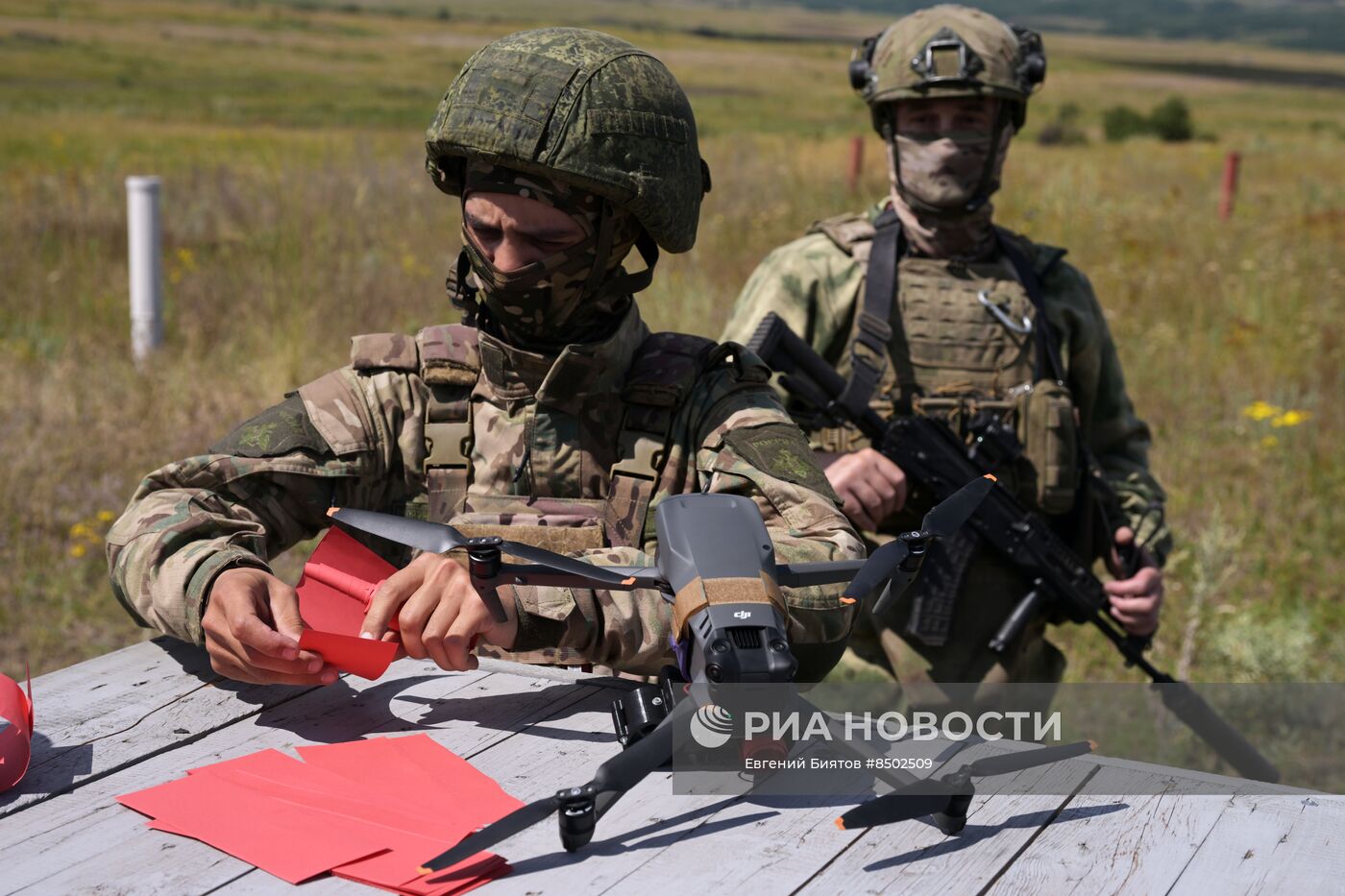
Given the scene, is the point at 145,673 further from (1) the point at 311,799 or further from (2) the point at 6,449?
(2) the point at 6,449

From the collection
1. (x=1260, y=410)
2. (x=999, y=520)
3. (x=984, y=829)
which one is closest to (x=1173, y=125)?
(x=1260, y=410)

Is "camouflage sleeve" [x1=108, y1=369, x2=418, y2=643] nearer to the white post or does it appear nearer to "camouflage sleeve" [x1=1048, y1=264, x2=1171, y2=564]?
"camouflage sleeve" [x1=1048, y1=264, x2=1171, y2=564]

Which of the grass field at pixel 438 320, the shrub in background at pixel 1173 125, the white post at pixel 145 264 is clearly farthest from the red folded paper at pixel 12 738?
the shrub in background at pixel 1173 125

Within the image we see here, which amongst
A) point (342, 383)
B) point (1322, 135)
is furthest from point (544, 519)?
point (1322, 135)

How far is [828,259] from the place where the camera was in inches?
163

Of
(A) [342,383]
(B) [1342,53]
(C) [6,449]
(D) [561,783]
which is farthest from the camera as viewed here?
(B) [1342,53]

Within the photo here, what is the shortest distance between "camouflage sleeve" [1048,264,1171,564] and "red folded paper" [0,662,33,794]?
3.16m

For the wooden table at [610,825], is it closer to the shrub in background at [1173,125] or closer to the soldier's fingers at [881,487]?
the soldier's fingers at [881,487]

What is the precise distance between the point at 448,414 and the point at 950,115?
6.94 feet

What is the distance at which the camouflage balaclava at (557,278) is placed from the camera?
256 centimetres

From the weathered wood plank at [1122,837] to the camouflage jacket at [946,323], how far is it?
1976 millimetres

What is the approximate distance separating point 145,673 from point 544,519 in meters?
0.79

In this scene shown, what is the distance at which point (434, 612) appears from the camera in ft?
6.82

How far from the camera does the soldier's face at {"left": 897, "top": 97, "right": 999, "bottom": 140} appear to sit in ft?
13.4
